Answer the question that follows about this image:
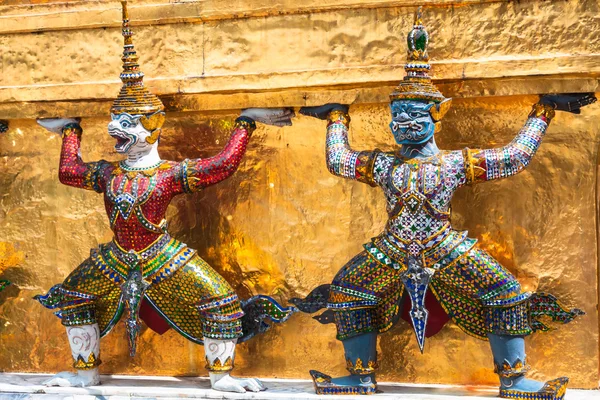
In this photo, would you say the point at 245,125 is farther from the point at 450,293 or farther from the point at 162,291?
the point at 450,293

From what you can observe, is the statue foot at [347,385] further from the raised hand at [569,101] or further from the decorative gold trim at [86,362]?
the raised hand at [569,101]

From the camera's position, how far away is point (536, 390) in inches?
215

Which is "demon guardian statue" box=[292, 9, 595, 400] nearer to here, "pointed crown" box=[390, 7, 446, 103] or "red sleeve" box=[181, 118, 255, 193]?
"pointed crown" box=[390, 7, 446, 103]

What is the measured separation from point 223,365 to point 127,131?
109 centimetres

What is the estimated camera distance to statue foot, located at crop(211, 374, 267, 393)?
577 cm

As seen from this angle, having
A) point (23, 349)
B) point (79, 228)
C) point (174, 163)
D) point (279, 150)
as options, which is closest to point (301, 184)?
point (279, 150)

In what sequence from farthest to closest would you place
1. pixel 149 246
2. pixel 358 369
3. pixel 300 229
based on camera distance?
1. pixel 300 229
2. pixel 149 246
3. pixel 358 369

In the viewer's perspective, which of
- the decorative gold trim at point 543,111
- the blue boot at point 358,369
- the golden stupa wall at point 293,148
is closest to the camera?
the decorative gold trim at point 543,111

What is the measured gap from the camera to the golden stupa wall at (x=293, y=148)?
5.75 metres

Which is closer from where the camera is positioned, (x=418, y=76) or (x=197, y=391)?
(x=418, y=76)

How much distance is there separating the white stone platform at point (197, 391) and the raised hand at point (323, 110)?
3.94 feet

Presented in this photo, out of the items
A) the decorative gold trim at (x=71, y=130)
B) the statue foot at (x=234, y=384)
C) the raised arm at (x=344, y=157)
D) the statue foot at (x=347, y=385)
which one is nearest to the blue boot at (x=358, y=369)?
the statue foot at (x=347, y=385)

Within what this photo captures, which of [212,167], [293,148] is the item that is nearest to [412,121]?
[293,148]

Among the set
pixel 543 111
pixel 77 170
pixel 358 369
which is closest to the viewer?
pixel 543 111
